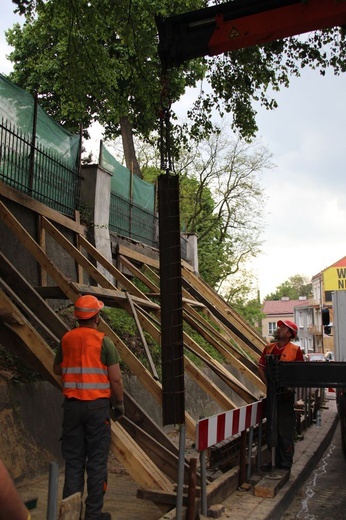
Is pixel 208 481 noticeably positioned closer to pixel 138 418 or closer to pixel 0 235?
pixel 138 418

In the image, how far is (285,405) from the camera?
24.2 feet

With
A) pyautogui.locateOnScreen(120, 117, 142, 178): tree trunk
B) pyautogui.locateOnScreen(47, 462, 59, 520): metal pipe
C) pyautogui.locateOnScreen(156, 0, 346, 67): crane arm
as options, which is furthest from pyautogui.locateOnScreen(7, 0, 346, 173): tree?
pyautogui.locateOnScreen(120, 117, 142, 178): tree trunk

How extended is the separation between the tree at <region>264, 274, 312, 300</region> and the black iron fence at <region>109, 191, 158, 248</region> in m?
111

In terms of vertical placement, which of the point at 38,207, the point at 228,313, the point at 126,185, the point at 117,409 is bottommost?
the point at 117,409

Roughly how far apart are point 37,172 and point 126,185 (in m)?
5.36

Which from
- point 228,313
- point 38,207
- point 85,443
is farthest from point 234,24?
point 228,313

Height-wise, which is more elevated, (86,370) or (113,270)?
(113,270)

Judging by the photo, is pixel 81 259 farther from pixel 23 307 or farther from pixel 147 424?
pixel 147 424

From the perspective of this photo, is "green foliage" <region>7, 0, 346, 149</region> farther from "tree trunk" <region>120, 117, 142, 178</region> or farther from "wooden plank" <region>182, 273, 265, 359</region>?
"tree trunk" <region>120, 117, 142, 178</region>

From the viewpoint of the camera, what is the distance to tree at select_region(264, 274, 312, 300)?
127 m

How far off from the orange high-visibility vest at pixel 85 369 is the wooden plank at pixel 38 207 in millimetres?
4393

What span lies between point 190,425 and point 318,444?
4143 mm

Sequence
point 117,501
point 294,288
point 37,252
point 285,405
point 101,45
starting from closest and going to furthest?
point 117,501 < point 285,405 < point 37,252 < point 101,45 < point 294,288

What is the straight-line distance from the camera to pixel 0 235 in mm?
8461
